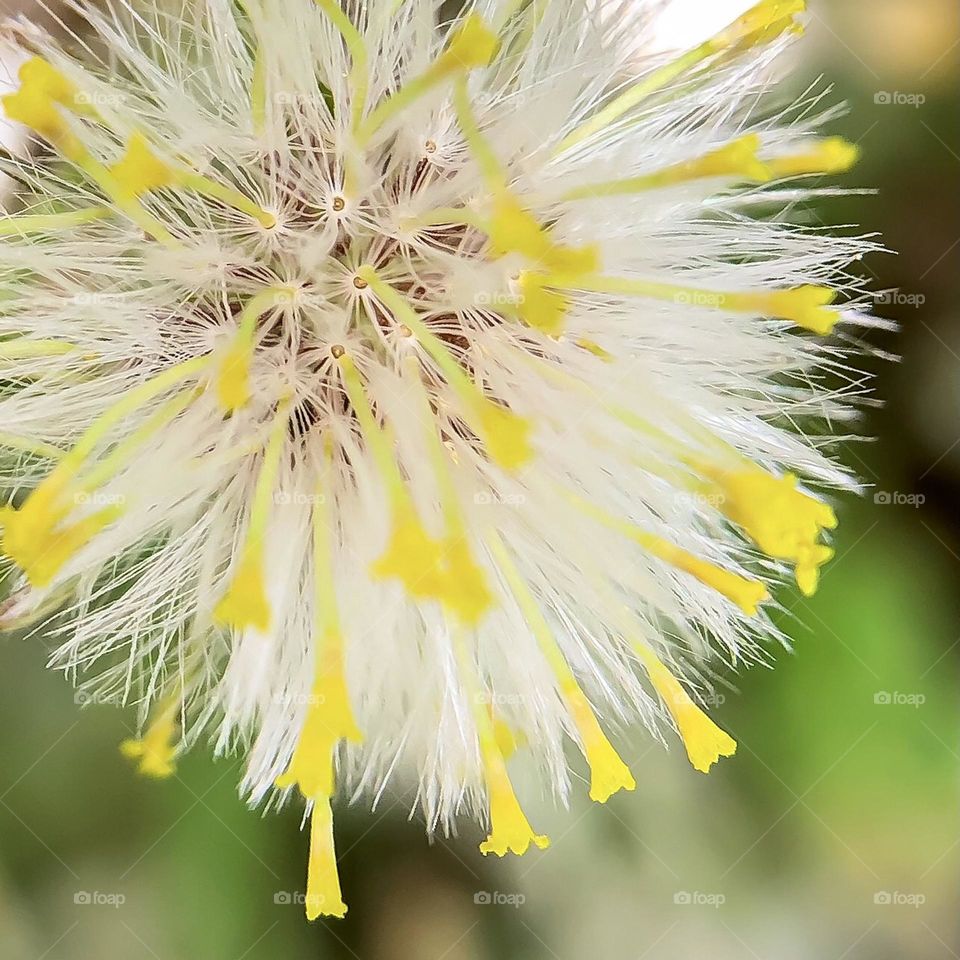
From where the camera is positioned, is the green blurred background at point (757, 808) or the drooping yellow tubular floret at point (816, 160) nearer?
the drooping yellow tubular floret at point (816, 160)

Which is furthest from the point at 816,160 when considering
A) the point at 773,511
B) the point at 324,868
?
the point at 324,868

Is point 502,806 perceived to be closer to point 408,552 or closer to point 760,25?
point 408,552

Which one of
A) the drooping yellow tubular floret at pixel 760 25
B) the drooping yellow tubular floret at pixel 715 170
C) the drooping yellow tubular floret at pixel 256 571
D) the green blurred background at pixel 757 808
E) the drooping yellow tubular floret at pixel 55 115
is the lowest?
the green blurred background at pixel 757 808

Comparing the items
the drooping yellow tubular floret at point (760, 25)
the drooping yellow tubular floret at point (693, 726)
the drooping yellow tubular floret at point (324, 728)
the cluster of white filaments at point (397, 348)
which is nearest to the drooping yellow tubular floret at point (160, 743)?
the cluster of white filaments at point (397, 348)

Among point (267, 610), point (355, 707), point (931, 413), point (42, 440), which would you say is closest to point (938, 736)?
point (931, 413)

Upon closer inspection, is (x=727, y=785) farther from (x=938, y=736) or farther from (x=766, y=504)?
(x=766, y=504)

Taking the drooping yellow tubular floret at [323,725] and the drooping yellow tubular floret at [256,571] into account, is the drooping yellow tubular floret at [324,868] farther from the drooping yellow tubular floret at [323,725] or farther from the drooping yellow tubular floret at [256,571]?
the drooping yellow tubular floret at [256,571]
